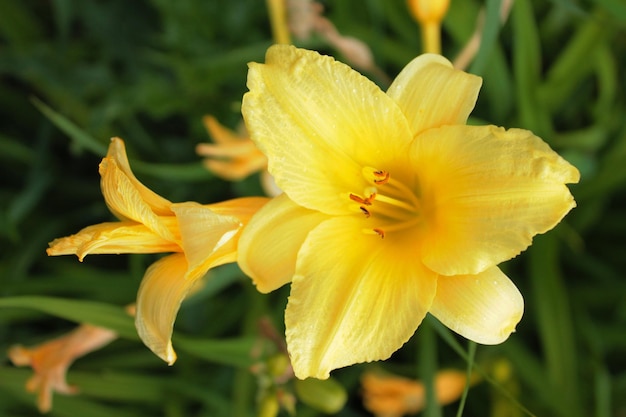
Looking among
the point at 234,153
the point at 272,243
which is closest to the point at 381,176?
the point at 272,243

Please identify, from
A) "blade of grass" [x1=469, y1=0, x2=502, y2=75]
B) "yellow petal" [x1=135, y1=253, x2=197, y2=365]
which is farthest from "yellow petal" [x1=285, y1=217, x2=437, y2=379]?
"blade of grass" [x1=469, y1=0, x2=502, y2=75]

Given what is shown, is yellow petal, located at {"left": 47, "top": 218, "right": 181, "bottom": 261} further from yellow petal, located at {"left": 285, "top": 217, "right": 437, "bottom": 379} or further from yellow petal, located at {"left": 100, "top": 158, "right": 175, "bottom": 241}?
yellow petal, located at {"left": 285, "top": 217, "right": 437, "bottom": 379}

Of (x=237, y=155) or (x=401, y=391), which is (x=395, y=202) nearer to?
(x=237, y=155)

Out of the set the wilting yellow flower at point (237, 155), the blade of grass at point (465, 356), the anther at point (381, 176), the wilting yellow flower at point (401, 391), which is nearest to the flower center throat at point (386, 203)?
the anther at point (381, 176)

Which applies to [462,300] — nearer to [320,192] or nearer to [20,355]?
[320,192]

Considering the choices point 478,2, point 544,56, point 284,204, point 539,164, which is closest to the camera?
point 539,164

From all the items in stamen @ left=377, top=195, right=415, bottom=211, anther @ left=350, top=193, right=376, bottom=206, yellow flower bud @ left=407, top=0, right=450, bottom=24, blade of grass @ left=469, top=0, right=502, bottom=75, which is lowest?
stamen @ left=377, top=195, right=415, bottom=211

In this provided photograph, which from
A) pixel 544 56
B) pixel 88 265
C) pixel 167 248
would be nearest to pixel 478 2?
pixel 544 56
